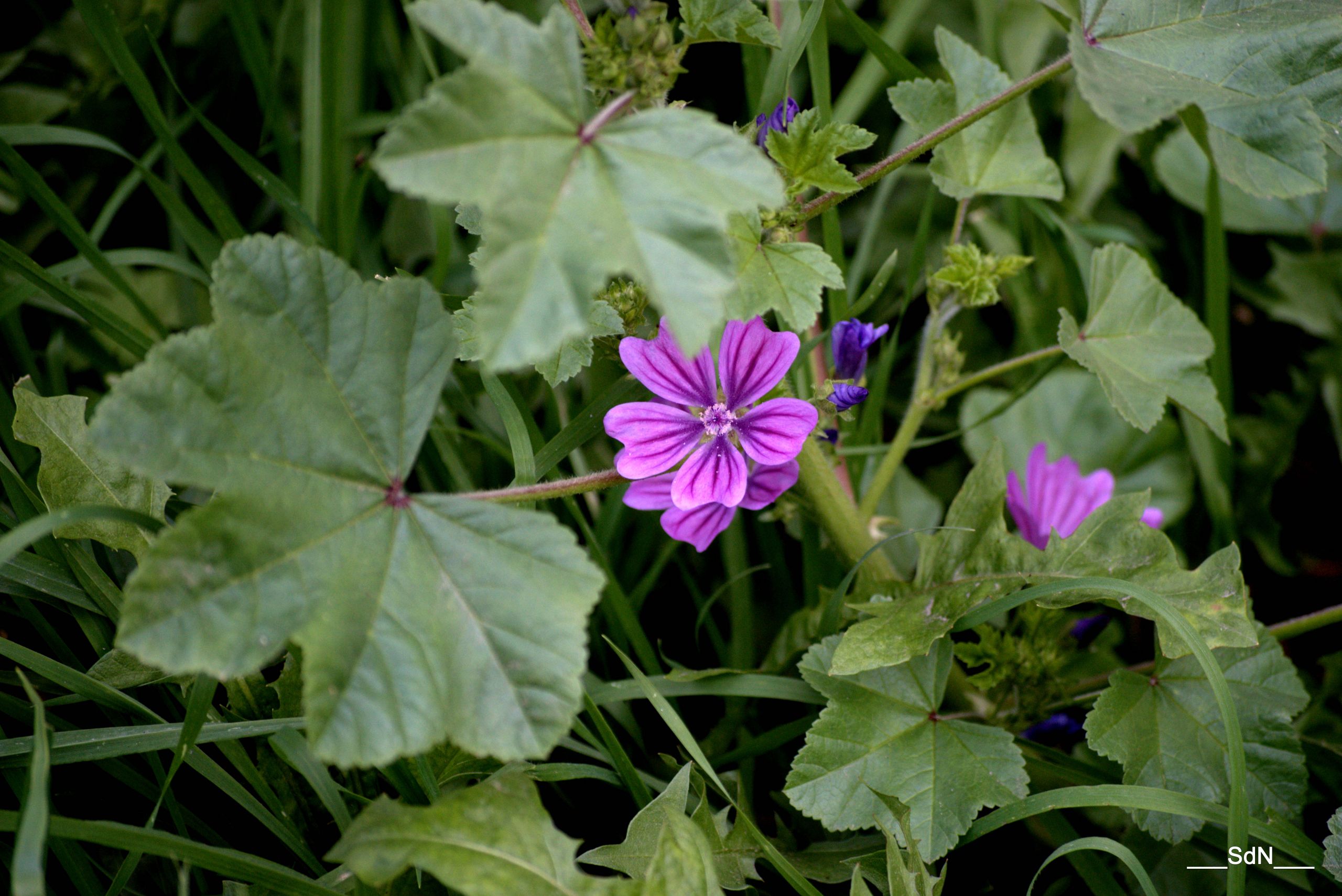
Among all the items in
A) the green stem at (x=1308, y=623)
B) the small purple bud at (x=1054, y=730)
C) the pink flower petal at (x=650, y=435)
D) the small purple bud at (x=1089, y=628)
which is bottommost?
the small purple bud at (x=1054, y=730)

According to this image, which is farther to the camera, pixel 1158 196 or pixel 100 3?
pixel 1158 196

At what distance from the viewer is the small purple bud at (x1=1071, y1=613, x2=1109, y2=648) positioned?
4.95ft

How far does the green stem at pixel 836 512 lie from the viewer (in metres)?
1.33

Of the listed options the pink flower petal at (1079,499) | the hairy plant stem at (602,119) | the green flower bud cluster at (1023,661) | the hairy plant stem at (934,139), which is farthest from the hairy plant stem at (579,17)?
the pink flower petal at (1079,499)

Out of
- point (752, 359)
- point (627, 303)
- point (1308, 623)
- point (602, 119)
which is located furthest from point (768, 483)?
point (1308, 623)

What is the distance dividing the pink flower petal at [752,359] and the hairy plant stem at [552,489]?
0.60 feet

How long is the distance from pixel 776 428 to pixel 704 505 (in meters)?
0.18

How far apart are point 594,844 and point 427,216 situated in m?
1.33

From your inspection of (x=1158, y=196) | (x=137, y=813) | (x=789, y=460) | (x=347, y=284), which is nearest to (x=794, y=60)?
(x=789, y=460)

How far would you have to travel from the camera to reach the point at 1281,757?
1301mm

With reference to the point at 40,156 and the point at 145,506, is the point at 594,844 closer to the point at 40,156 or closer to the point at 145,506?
the point at 145,506

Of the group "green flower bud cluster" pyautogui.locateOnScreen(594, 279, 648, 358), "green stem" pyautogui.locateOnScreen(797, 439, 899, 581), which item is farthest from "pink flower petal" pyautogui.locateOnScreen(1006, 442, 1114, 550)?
"green flower bud cluster" pyautogui.locateOnScreen(594, 279, 648, 358)

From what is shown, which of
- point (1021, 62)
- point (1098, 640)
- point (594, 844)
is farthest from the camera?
point (1021, 62)

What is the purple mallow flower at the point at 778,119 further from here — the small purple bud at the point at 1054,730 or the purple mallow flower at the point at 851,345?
the small purple bud at the point at 1054,730
